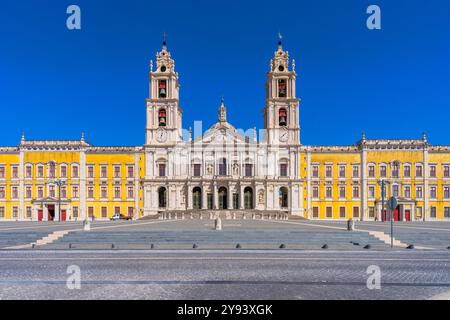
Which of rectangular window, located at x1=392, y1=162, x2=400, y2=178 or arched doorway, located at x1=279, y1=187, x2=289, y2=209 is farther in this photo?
arched doorway, located at x1=279, y1=187, x2=289, y2=209

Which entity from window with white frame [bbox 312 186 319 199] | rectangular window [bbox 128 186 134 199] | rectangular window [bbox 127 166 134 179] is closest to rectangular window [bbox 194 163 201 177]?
rectangular window [bbox 127 166 134 179]

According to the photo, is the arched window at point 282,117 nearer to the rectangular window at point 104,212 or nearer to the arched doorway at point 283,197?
the arched doorway at point 283,197

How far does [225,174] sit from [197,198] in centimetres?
532

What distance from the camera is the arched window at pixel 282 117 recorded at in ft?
190

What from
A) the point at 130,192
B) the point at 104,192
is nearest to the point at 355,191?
the point at 130,192

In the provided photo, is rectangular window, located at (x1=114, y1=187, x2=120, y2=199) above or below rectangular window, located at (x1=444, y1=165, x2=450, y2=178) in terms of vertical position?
below

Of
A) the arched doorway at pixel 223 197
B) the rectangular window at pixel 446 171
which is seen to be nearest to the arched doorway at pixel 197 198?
the arched doorway at pixel 223 197

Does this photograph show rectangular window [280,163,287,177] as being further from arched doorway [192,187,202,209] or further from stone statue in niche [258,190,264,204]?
arched doorway [192,187,202,209]

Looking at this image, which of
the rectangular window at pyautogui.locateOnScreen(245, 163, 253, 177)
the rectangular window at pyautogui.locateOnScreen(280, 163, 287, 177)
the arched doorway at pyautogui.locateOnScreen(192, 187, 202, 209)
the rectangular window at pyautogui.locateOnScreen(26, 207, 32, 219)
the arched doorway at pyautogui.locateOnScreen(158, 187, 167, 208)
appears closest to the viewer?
the rectangular window at pyautogui.locateOnScreen(26, 207, 32, 219)

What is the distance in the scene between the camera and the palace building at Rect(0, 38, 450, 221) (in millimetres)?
53594

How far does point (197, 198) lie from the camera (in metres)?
56.7

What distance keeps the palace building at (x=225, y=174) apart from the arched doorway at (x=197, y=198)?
0.47 ft

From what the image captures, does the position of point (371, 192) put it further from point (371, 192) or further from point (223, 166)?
point (223, 166)
